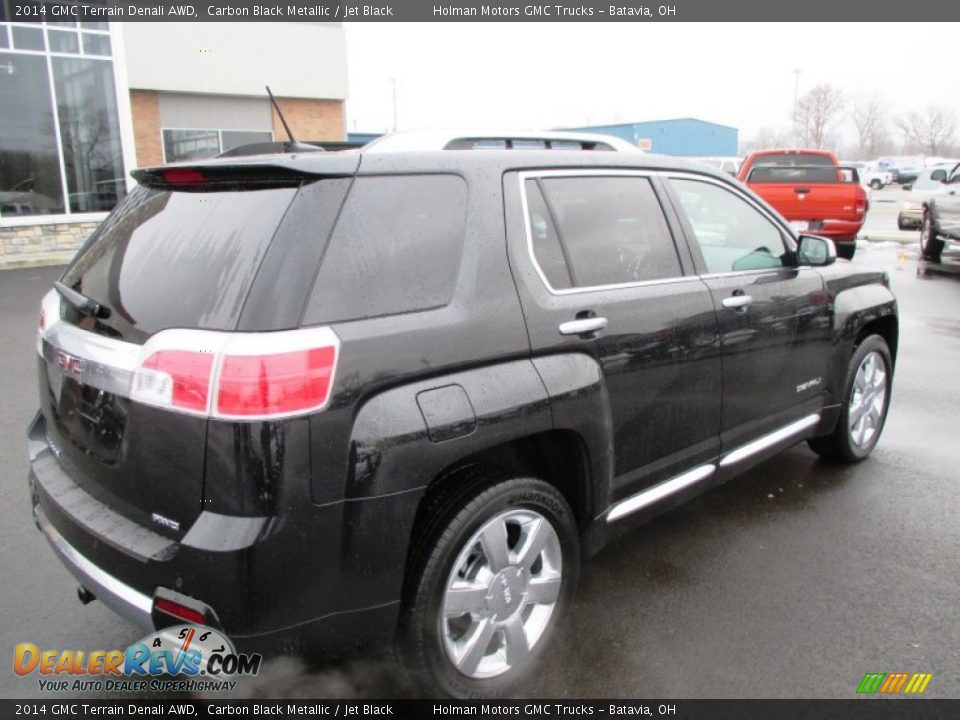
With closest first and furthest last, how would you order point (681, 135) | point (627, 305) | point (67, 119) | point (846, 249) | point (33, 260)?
point (627, 305) → point (846, 249) → point (33, 260) → point (67, 119) → point (681, 135)

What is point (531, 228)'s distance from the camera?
2.69m

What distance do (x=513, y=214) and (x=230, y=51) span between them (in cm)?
2073

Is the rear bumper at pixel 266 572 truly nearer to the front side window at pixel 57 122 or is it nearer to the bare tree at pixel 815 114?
the front side window at pixel 57 122

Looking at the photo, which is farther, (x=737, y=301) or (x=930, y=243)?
(x=930, y=243)

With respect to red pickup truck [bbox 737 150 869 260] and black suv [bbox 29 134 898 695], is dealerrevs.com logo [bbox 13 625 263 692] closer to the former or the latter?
black suv [bbox 29 134 898 695]

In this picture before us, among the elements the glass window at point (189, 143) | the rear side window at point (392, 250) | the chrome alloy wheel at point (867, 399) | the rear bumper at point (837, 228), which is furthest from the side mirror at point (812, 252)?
the glass window at point (189, 143)

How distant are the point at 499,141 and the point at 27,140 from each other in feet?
47.8

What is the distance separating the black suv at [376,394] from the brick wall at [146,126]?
1960 centimetres

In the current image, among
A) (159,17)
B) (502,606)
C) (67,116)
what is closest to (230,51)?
(159,17)

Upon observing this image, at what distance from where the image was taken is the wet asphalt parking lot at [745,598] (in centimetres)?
265

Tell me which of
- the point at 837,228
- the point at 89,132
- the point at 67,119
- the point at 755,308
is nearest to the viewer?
the point at 755,308

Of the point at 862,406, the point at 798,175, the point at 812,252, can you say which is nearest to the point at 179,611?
the point at 812,252

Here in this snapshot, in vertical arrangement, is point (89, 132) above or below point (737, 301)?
above

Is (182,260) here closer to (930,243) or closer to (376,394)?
(376,394)
